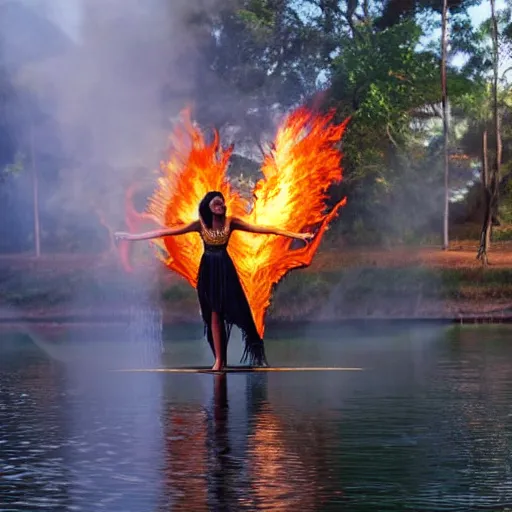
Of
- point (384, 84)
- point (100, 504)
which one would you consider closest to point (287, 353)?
point (100, 504)

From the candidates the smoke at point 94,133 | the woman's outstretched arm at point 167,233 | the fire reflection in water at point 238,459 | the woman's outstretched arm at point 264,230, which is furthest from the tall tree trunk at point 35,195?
the fire reflection in water at point 238,459

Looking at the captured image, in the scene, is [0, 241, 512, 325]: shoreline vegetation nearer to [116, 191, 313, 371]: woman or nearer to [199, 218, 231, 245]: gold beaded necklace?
[116, 191, 313, 371]: woman

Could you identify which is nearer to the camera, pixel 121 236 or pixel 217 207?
pixel 217 207

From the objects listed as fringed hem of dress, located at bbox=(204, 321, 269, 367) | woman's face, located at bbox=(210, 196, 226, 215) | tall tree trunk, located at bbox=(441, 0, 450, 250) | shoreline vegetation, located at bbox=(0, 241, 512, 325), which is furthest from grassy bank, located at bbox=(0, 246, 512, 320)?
woman's face, located at bbox=(210, 196, 226, 215)

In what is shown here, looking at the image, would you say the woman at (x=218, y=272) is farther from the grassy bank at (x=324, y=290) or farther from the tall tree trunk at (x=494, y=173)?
the tall tree trunk at (x=494, y=173)

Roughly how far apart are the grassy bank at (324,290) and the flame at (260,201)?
32795mm

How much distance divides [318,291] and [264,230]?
3933cm

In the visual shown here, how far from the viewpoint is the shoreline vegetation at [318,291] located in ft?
230

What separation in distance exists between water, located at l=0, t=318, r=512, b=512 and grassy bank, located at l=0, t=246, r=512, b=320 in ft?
80.0

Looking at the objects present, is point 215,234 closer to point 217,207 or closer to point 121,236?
point 217,207

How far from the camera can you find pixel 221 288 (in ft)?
107

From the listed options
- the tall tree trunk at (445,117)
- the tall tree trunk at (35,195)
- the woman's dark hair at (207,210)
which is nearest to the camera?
the woman's dark hair at (207,210)

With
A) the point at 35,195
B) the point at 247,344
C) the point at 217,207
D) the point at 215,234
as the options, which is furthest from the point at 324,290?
the point at 217,207

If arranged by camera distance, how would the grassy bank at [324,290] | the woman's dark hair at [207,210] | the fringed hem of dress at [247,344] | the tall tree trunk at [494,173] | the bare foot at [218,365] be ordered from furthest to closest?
the tall tree trunk at [494,173] → the grassy bank at [324,290] → the bare foot at [218,365] → the fringed hem of dress at [247,344] → the woman's dark hair at [207,210]
